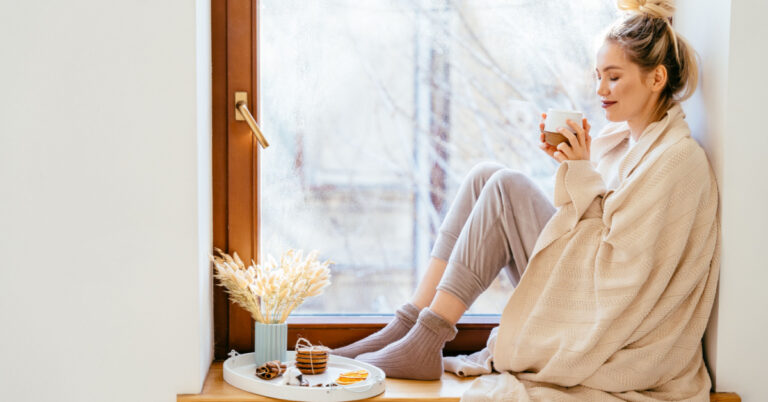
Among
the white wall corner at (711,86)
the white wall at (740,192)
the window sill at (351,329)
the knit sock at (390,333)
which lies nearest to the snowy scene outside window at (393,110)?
the window sill at (351,329)

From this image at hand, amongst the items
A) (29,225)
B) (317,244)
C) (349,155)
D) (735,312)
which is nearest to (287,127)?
(349,155)

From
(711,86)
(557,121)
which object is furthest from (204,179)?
(711,86)

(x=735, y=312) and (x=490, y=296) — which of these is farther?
(x=490, y=296)

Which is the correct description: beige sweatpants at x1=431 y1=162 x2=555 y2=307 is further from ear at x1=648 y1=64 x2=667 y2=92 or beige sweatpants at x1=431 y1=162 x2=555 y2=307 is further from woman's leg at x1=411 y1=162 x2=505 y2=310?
ear at x1=648 y1=64 x2=667 y2=92

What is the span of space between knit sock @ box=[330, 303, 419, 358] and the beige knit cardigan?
25cm

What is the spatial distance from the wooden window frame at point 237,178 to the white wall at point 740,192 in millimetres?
626

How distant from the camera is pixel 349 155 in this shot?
2016 mm

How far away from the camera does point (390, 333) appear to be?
192 centimetres

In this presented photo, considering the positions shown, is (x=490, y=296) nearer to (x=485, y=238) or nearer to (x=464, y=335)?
(x=464, y=335)

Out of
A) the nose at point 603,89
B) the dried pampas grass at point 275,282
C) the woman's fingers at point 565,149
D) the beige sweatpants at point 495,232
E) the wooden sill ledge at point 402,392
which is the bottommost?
the wooden sill ledge at point 402,392

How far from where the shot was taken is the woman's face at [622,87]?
1.79m

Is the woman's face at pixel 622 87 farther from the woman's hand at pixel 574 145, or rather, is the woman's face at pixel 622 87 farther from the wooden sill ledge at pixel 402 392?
the wooden sill ledge at pixel 402 392

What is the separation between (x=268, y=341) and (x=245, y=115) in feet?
1.88

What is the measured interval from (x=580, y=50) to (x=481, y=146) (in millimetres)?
372
